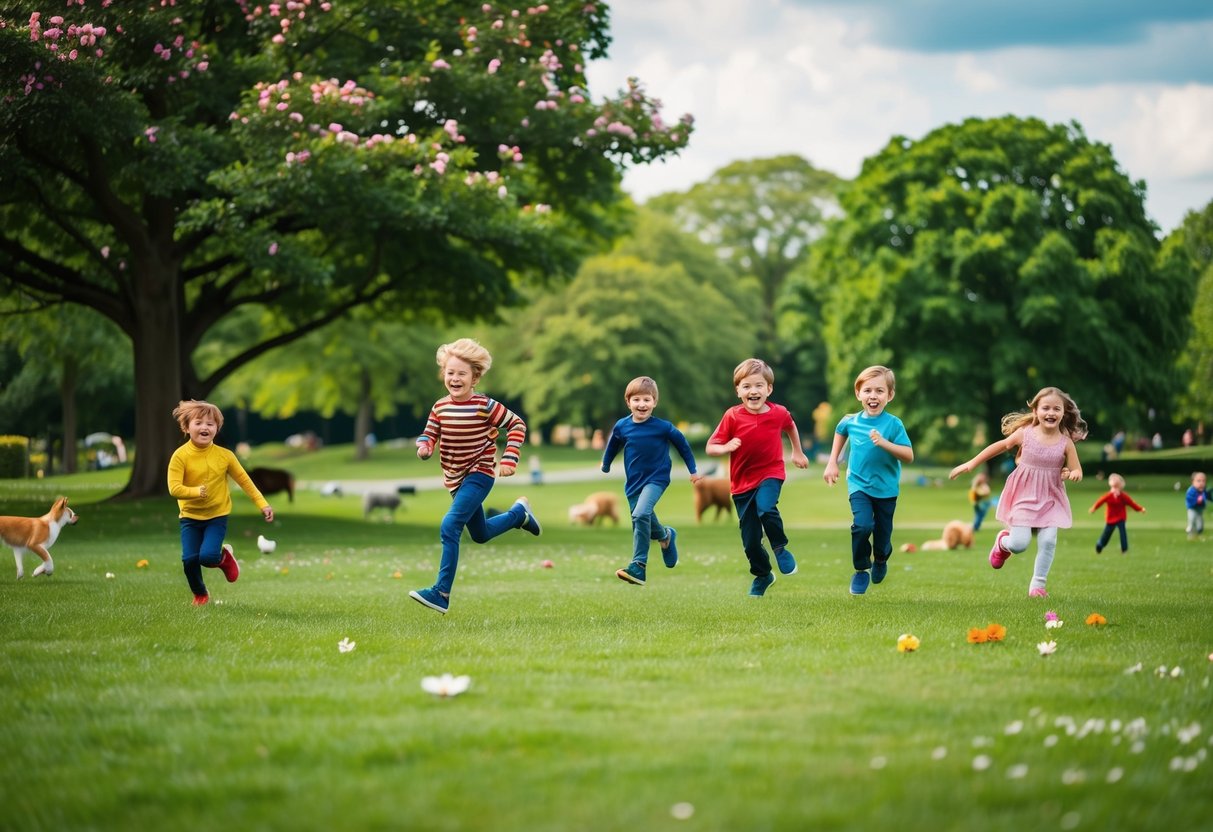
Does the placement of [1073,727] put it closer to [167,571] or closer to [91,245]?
[167,571]

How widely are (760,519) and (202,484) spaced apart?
14.6 feet

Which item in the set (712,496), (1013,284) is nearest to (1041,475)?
(712,496)

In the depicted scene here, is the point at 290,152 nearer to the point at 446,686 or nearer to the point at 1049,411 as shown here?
the point at 1049,411

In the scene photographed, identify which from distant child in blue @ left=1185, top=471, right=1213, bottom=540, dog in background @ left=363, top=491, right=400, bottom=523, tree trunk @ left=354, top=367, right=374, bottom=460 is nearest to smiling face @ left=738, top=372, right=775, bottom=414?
distant child in blue @ left=1185, top=471, right=1213, bottom=540

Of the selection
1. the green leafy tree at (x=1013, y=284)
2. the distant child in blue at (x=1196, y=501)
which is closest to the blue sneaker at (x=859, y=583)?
the distant child in blue at (x=1196, y=501)

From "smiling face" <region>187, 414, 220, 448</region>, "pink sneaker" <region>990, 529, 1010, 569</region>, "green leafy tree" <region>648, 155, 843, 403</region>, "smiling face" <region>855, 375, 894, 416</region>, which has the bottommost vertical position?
"pink sneaker" <region>990, 529, 1010, 569</region>

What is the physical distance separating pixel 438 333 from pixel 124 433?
17.9 m

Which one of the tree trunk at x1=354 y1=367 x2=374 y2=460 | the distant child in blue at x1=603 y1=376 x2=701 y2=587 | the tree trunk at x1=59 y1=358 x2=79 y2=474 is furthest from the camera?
the tree trunk at x1=354 y1=367 x2=374 y2=460

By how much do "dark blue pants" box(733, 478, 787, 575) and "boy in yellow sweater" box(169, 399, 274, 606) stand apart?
3839 millimetres

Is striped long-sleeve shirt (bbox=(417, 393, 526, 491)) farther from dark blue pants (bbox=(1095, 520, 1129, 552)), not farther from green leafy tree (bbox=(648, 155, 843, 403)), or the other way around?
green leafy tree (bbox=(648, 155, 843, 403))

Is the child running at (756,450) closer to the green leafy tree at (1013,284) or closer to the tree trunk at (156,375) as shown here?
the tree trunk at (156,375)

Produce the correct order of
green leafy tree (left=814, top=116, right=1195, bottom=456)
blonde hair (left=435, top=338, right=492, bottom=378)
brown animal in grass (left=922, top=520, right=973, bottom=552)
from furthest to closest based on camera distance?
green leafy tree (left=814, top=116, right=1195, bottom=456) < brown animal in grass (left=922, top=520, right=973, bottom=552) < blonde hair (left=435, top=338, right=492, bottom=378)

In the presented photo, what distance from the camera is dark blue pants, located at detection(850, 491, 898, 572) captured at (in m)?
10.9

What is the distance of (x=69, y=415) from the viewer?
47.3 metres
